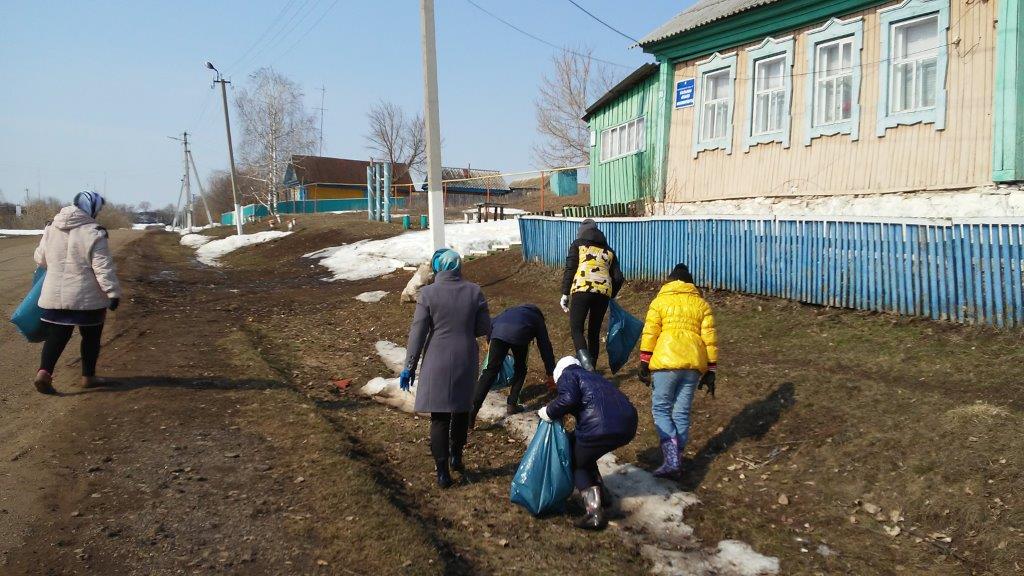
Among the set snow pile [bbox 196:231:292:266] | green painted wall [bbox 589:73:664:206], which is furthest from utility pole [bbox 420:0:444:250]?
snow pile [bbox 196:231:292:266]

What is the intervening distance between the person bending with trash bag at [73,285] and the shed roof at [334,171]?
1995 inches

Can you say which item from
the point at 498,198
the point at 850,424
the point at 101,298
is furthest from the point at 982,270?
the point at 498,198

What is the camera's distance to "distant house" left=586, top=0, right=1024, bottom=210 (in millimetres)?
9180

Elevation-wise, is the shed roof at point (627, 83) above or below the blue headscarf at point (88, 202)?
above

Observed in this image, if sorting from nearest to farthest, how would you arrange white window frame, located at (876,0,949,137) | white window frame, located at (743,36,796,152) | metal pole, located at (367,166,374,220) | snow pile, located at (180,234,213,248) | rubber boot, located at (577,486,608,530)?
rubber boot, located at (577,486,608,530) < white window frame, located at (876,0,949,137) < white window frame, located at (743,36,796,152) < metal pole, located at (367,166,374,220) < snow pile, located at (180,234,213,248)

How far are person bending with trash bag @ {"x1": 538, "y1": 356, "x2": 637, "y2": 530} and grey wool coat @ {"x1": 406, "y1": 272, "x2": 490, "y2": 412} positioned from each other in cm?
63

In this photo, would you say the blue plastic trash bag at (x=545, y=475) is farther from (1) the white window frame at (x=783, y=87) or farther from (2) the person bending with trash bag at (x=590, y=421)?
(1) the white window frame at (x=783, y=87)

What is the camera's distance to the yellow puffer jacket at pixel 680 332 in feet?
17.0

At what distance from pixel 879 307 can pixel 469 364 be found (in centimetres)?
550

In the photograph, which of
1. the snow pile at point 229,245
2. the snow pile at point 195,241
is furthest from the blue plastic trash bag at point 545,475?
the snow pile at point 195,241

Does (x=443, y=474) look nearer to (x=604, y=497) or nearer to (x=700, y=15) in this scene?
(x=604, y=497)

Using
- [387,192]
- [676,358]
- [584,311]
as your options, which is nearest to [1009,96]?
[584,311]

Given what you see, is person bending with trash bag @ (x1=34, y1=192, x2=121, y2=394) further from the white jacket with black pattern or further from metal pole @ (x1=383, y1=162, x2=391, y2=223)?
metal pole @ (x1=383, y1=162, x2=391, y2=223)

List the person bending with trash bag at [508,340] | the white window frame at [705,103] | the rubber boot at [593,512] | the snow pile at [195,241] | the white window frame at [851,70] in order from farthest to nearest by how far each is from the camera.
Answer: the snow pile at [195,241], the white window frame at [705,103], the white window frame at [851,70], the person bending with trash bag at [508,340], the rubber boot at [593,512]
